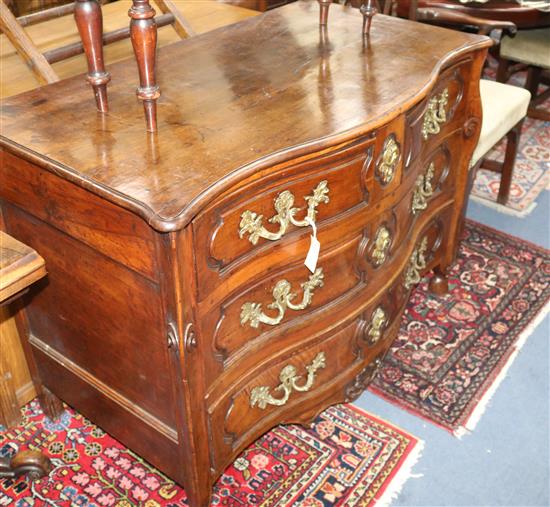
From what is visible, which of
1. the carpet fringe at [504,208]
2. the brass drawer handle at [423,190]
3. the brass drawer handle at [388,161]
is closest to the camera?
the brass drawer handle at [388,161]

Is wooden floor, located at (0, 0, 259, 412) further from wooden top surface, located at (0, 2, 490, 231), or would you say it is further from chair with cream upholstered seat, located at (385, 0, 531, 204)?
chair with cream upholstered seat, located at (385, 0, 531, 204)

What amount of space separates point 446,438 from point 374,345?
1.32 feet

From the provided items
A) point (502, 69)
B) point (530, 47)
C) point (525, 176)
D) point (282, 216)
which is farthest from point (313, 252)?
point (502, 69)

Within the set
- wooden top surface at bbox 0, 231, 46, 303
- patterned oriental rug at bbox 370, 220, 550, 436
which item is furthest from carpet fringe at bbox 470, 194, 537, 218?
wooden top surface at bbox 0, 231, 46, 303

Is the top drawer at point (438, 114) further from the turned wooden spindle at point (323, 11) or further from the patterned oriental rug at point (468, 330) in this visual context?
the patterned oriental rug at point (468, 330)

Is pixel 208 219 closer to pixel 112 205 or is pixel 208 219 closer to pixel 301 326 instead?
pixel 112 205

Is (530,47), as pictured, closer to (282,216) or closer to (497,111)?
(497,111)

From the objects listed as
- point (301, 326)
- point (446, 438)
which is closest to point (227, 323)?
point (301, 326)

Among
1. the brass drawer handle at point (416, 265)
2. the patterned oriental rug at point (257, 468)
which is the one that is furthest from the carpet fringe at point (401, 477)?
the brass drawer handle at point (416, 265)

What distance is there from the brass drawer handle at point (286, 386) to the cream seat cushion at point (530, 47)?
2.61m

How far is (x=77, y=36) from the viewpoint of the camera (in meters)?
2.72

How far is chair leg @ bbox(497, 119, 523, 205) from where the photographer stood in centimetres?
320

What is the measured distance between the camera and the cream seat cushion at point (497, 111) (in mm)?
2744

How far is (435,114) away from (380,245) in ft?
1.48
